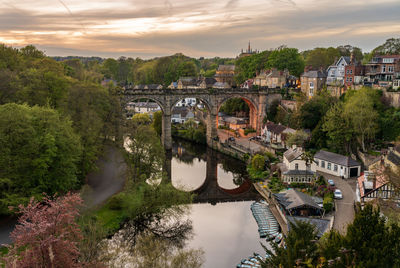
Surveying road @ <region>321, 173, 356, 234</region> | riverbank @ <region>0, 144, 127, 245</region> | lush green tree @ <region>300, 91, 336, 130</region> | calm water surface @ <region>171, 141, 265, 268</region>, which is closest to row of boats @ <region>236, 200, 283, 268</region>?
calm water surface @ <region>171, 141, 265, 268</region>

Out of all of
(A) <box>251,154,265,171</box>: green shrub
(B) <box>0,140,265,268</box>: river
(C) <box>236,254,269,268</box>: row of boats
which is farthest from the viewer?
(A) <box>251,154,265,171</box>: green shrub

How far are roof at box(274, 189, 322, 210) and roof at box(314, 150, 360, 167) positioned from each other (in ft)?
32.9

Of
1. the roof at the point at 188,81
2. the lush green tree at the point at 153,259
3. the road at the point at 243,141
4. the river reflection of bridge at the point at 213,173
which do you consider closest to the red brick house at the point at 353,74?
the road at the point at 243,141

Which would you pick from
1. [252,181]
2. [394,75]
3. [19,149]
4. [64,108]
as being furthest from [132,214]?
[394,75]

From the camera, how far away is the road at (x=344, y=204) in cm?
2591

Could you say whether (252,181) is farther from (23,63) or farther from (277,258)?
(23,63)

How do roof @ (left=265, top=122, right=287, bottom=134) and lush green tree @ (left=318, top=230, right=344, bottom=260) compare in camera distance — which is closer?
lush green tree @ (left=318, top=230, right=344, bottom=260)

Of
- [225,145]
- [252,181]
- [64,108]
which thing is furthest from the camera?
[225,145]

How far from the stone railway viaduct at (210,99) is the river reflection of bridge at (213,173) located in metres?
2.82

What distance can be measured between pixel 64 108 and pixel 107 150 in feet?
30.9

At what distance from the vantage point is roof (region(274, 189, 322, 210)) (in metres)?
28.2

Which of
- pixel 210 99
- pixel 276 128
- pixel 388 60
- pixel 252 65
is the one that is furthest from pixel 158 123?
pixel 388 60

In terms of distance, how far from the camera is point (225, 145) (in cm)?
5412

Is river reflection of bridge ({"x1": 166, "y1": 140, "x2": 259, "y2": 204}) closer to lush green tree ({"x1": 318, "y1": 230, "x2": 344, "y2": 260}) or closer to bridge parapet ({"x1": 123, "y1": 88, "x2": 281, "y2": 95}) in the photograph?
bridge parapet ({"x1": 123, "y1": 88, "x2": 281, "y2": 95})
